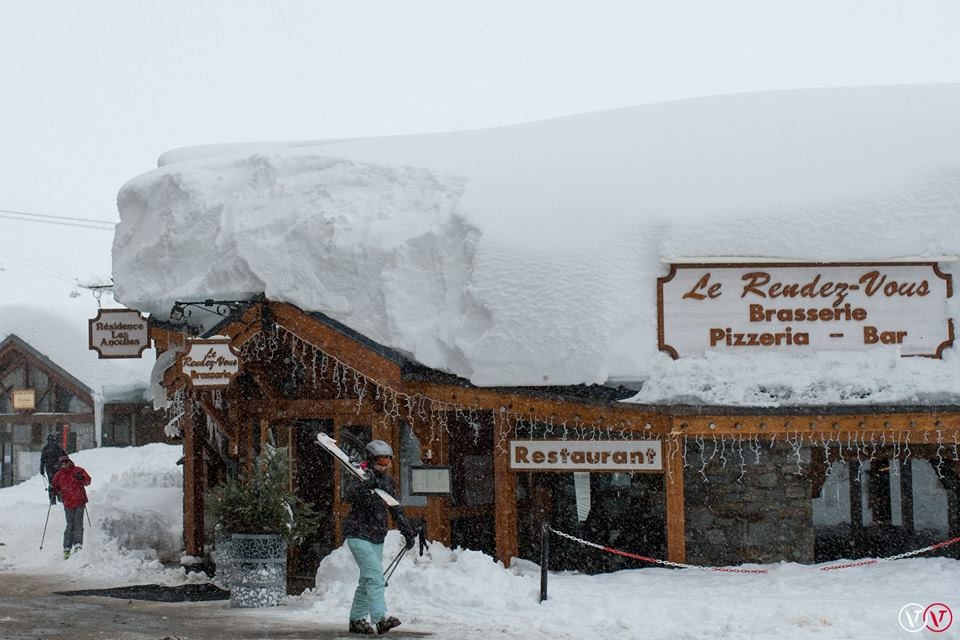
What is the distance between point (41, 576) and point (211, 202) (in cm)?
542

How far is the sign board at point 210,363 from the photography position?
13.0 meters

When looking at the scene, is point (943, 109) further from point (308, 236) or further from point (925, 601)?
point (308, 236)

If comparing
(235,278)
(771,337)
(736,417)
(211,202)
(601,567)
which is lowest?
(601,567)

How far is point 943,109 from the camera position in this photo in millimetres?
14688

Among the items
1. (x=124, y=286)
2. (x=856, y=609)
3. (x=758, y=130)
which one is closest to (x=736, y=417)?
(x=856, y=609)

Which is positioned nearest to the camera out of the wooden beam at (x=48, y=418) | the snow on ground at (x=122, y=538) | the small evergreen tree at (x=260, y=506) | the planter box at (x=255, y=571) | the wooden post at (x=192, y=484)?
the planter box at (x=255, y=571)

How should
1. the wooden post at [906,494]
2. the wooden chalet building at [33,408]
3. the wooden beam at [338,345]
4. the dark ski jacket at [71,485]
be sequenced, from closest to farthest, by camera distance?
the wooden beam at [338,345]
the dark ski jacket at [71,485]
the wooden post at [906,494]
the wooden chalet building at [33,408]

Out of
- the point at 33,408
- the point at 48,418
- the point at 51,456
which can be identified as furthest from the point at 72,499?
the point at 33,408

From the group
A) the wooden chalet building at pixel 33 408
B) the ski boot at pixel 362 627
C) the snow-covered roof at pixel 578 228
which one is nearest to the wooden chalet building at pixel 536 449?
the snow-covered roof at pixel 578 228

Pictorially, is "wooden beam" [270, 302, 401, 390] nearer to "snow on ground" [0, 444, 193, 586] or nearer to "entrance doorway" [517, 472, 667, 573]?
"entrance doorway" [517, 472, 667, 573]

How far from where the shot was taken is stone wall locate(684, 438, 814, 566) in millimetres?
13766

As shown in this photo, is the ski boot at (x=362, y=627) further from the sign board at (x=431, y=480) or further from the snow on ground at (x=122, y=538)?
the snow on ground at (x=122, y=538)

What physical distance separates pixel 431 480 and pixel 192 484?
5.02 m

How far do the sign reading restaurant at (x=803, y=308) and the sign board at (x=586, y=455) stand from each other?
113 cm
